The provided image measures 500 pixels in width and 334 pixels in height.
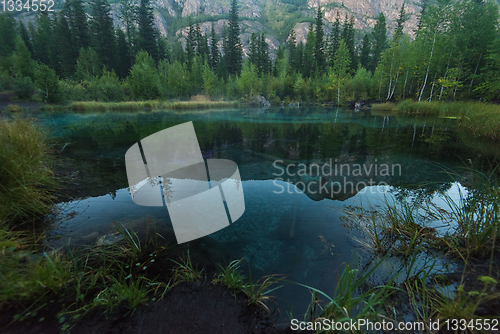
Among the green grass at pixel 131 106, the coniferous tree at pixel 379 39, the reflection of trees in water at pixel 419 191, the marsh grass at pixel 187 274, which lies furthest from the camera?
the coniferous tree at pixel 379 39

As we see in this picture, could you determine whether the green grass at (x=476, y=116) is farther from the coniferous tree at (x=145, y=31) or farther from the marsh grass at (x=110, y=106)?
the coniferous tree at (x=145, y=31)

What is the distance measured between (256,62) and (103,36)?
3179cm

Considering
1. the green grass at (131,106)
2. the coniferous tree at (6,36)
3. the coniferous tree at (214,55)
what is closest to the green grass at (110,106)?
the green grass at (131,106)

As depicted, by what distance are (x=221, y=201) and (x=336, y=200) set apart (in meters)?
2.19

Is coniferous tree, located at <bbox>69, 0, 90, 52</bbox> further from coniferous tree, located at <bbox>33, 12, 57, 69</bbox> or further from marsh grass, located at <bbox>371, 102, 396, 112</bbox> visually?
marsh grass, located at <bbox>371, 102, 396, 112</bbox>

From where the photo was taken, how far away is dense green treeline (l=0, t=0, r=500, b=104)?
1875cm

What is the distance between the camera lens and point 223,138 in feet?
32.4

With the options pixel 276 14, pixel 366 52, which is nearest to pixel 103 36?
pixel 366 52

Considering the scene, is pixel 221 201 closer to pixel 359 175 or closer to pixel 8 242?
→ pixel 8 242

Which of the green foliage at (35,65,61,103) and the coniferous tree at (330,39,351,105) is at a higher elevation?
the coniferous tree at (330,39,351,105)

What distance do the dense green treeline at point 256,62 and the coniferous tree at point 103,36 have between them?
0.18 metres

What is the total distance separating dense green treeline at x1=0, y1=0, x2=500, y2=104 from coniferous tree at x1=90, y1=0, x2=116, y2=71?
0.18 meters

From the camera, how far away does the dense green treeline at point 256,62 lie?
18750 mm

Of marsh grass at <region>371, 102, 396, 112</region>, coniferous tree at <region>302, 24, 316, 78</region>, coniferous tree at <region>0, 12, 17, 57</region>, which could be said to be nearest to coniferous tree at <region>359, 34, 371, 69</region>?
coniferous tree at <region>302, 24, 316, 78</region>
